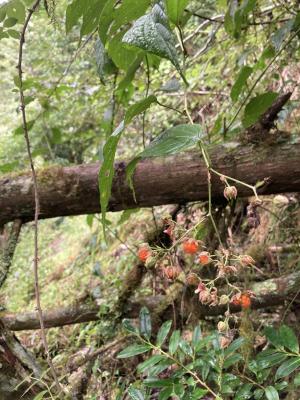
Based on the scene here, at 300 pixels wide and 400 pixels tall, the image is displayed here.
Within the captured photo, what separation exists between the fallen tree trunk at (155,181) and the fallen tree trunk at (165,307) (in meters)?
0.36

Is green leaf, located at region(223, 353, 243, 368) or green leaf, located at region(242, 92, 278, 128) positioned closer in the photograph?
green leaf, located at region(223, 353, 243, 368)

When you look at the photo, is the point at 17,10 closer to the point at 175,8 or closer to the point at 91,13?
the point at 91,13

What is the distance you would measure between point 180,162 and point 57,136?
3.06 feet

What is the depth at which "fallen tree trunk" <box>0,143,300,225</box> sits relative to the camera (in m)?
1.39

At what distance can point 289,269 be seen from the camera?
1.86 m

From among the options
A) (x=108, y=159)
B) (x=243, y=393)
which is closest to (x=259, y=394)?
(x=243, y=393)

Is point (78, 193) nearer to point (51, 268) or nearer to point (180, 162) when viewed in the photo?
point (180, 162)

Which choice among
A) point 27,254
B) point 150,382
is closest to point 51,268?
point 27,254

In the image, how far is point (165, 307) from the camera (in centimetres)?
176

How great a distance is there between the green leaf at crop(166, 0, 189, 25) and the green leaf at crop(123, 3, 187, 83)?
20cm

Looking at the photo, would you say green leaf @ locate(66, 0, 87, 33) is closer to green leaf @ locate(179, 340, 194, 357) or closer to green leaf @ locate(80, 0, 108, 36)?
green leaf @ locate(80, 0, 108, 36)

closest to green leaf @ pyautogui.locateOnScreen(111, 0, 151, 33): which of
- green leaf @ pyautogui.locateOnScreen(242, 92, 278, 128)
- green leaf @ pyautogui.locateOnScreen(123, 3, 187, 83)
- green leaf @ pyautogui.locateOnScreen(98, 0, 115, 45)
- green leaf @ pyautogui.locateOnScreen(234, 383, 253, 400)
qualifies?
green leaf @ pyautogui.locateOnScreen(98, 0, 115, 45)

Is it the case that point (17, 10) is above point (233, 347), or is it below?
above

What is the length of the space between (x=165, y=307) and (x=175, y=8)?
118cm
